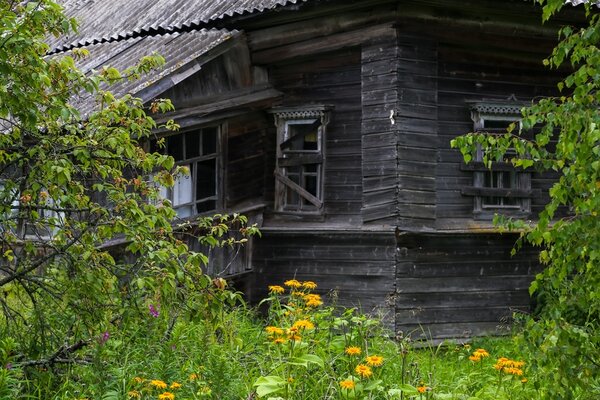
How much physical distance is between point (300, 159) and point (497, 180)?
2.49 metres

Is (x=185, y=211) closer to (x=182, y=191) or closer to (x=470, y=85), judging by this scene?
(x=182, y=191)

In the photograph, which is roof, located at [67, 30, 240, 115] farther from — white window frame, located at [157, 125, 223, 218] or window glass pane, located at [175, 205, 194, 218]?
window glass pane, located at [175, 205, 194, 218]

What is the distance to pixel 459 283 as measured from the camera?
996 cm

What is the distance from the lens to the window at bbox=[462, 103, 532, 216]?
10094mm

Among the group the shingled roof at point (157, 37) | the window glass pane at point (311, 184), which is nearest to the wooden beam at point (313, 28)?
the shingled roof at point (157, 37)

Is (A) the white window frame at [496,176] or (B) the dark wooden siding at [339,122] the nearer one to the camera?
(A) the white window frame at [496,176]

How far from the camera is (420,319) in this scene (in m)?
9.67

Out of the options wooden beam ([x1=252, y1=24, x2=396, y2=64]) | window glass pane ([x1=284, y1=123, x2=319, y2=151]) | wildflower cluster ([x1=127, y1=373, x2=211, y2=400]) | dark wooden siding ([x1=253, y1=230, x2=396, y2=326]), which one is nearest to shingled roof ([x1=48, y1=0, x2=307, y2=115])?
wooden beam ([x1=252, y1=24, x2=396, y2=64])

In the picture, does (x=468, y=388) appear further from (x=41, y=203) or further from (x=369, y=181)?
(x=369, y=181)

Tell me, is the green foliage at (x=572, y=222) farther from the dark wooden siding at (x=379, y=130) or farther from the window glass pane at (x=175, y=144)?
the window glass pane at (x=175, y=144)

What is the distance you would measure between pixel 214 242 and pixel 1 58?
5.47 feet

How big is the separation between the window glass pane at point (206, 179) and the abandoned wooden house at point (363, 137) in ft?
0.06

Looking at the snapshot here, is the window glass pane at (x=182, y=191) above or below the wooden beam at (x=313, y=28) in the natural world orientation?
below

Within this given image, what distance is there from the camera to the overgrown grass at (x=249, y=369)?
15.5ft
